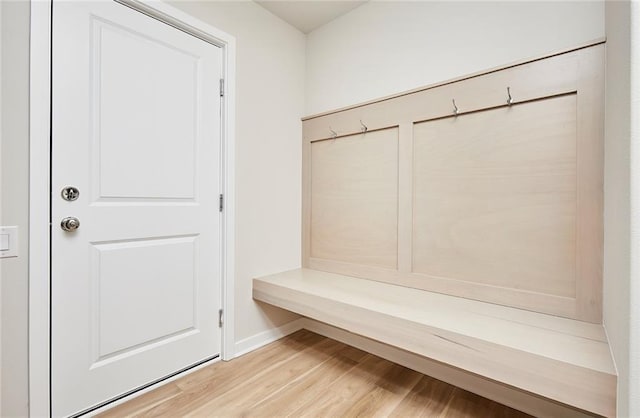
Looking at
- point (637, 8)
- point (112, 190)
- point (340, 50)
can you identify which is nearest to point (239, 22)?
point (340, 50)

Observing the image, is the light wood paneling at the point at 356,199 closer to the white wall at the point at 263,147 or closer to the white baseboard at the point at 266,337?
the white wall at the point at 263,147

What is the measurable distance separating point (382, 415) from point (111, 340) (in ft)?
4.50

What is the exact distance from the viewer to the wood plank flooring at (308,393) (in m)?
1.45

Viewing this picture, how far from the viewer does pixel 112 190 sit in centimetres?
149

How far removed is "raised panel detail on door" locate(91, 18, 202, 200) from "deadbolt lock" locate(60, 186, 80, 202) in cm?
9

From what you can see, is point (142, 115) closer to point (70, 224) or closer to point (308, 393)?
point (70, 224)

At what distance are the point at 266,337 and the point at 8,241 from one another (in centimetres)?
153

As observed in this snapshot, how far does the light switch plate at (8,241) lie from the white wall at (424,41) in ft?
6.29

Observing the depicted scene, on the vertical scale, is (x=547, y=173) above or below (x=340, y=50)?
below

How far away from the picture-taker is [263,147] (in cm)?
215

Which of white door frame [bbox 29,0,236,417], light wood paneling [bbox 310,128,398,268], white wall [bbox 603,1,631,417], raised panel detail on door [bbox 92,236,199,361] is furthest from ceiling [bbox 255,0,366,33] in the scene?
raised panel detail on door [bbox 92,236,199,361]

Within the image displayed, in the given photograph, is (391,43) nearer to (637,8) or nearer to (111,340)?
(637,8)

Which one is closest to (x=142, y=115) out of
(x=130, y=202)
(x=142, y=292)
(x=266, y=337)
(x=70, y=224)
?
(x=130, y=202)

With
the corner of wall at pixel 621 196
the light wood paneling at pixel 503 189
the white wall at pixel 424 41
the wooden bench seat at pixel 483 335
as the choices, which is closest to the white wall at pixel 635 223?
the corner of wall at pixel 621 196
